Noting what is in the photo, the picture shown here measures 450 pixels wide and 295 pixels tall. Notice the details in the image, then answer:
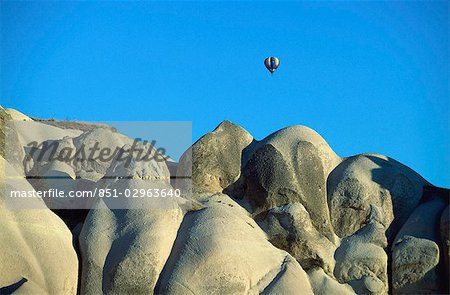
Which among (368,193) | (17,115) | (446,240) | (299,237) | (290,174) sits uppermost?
(290,174)

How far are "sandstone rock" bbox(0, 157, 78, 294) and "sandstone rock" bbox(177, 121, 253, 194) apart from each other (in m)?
3.35

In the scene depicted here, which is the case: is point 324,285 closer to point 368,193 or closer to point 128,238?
point 368,193

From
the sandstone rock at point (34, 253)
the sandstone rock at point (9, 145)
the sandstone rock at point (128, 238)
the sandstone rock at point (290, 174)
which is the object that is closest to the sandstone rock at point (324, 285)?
the sandstone rock at point (290, 174)

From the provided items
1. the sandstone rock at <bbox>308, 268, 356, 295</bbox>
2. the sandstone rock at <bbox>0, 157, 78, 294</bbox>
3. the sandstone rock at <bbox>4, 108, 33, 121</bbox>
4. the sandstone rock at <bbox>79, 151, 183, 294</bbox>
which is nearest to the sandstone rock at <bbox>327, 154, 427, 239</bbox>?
the sandstone rock at <bbox>308, 268, 356, 295</bbox>

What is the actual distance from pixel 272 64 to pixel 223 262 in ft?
35.1

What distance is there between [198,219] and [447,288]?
191 inches

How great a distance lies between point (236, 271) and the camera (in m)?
15.4

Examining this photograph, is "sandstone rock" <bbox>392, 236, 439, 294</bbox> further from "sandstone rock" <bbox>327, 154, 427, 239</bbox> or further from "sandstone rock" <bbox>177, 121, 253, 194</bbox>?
"sandstone rock" <bbox>177, 121, 253, 194</bbox>

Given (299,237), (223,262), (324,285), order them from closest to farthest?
(223,262), (324,285), (299,237)

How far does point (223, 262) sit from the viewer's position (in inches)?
605

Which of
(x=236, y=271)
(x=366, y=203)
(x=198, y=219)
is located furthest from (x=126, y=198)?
(x=366, y=203)

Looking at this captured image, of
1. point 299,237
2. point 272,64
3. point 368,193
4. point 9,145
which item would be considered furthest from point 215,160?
point 272,64

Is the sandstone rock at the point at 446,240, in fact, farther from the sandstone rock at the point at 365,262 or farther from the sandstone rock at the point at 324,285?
the sandstone rock at the point at 324,285

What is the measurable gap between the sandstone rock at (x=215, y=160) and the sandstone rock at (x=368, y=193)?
2.01 meters
